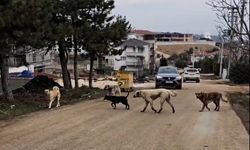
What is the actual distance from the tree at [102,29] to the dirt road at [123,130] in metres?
11.7

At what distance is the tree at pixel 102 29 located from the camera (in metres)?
31.1

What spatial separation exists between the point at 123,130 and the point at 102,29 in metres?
18.7

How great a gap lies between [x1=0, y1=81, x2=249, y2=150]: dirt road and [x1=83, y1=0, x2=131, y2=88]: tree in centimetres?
1170

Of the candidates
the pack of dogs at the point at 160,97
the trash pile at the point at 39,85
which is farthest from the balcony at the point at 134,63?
the pack of dogs at the point at 160,97

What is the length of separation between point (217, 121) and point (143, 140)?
15.9 feet

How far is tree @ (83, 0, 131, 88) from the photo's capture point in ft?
102

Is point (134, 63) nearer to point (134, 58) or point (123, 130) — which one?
point (134, 58)

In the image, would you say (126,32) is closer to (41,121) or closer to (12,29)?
(12,29)

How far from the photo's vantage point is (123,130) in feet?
45.4

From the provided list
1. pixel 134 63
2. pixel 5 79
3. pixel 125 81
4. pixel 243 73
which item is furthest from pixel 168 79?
pixel 134 63

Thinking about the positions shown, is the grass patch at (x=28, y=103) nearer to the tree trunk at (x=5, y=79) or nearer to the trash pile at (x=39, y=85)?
the tree trunk at (x=5, y=79)

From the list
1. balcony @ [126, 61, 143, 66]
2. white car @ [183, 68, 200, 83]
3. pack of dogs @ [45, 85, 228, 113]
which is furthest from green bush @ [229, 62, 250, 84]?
balcony @ [126, 61, 143, 66]

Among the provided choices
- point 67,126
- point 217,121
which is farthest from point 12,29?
point 217,121

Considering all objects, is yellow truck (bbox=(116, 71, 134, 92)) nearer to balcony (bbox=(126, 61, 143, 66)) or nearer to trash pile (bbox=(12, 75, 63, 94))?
trash pile (bbox=(12, 75, 63, 94))
